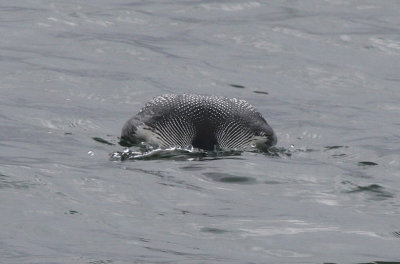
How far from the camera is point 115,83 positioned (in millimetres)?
15383

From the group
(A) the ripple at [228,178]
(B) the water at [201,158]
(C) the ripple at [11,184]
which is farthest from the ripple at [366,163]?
(C) the ripple at [11,184]

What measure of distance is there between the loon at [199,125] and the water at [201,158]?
20 centimetres

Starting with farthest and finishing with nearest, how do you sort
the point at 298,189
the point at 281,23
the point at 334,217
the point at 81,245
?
1. the point at 281,23
2. the point at 298,189
3. the point at 334,217
4. the point at 81,245

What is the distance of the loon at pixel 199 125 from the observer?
11.3 meters

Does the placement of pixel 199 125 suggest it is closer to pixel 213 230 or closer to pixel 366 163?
pixel 366 163

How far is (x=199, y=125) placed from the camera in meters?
11.4

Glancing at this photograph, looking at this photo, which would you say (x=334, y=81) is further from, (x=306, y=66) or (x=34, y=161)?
(x=34, y=161)

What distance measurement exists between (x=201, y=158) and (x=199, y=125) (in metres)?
0.45

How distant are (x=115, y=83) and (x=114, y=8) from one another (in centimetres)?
480

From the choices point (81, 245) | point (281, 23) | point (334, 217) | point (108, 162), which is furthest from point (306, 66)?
point (81, 245)

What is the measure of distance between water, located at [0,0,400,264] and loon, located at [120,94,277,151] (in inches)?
7.8

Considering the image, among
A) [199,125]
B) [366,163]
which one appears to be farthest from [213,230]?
[366,163]

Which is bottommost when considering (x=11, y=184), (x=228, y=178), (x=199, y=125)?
(x=11, y=184)

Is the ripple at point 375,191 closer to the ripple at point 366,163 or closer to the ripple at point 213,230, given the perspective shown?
the ripple at point 366,163
